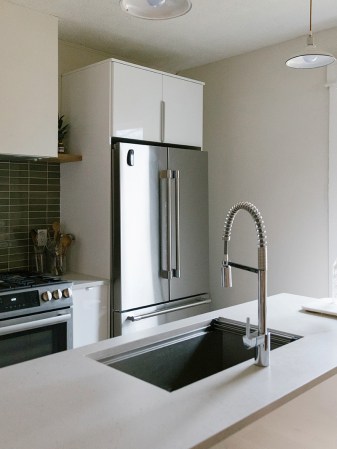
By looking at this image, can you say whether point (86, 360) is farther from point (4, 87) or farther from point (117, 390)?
point (4, 87)

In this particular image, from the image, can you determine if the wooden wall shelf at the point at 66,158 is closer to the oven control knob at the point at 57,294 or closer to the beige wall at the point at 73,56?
the beige wall at the point at 73,56

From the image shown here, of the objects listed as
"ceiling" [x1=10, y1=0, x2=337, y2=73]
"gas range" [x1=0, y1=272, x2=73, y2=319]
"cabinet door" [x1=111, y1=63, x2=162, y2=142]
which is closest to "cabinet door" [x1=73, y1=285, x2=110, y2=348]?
"gas range" [x1=0, y1=272, x2=73, y2=319]

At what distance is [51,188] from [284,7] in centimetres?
192

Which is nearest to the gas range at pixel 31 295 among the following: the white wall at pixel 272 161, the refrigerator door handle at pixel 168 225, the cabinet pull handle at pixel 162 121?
the refrigerator door handle at pixel 168 225

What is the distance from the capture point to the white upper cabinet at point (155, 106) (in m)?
2.92

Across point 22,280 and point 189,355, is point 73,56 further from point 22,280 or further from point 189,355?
point 189,355

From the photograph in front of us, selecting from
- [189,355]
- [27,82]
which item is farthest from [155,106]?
[189,355]

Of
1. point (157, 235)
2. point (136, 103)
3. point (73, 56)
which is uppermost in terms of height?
point (73, 56)

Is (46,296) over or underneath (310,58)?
underneath

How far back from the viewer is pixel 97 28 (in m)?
3.03

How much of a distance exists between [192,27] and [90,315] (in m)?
1.96

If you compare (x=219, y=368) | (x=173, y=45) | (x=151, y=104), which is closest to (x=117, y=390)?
(x=219, y=368)

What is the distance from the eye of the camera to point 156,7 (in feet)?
4.67

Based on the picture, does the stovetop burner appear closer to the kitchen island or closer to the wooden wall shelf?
the wooden wall shelf
